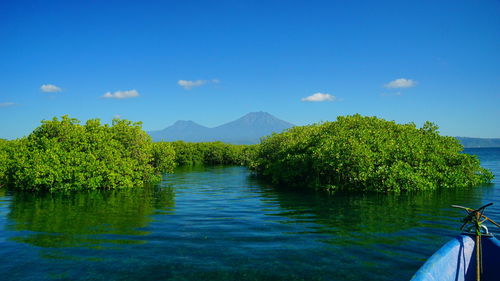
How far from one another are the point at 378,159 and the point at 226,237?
16.6 metres

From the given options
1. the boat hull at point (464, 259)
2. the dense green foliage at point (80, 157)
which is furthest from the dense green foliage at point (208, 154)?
the boat hull at point (464, 259)

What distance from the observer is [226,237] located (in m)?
13.4

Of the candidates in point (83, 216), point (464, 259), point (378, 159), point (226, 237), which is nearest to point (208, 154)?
point (378, 159)

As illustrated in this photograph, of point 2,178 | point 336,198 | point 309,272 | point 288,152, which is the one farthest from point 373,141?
point 2,178

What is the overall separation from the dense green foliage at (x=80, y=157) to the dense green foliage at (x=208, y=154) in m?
47.5

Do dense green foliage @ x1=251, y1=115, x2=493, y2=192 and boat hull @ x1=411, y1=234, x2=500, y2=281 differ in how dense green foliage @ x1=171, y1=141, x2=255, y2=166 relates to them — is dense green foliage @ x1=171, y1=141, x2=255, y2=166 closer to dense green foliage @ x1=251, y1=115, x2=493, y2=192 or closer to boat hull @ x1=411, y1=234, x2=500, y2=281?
dense green foliage @ x1=251, y1=115, x2=493, y2=192

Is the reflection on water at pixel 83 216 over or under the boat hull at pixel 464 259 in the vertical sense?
under

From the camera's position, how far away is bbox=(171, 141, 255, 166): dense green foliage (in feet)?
268

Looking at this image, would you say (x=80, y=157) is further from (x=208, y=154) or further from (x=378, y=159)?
(x=208, y=154)

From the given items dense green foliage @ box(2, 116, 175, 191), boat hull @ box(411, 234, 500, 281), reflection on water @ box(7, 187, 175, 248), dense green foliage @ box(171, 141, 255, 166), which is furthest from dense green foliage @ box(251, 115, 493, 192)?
dense green foliage @ box(171, 141, 255, 166)

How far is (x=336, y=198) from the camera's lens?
2352 cm

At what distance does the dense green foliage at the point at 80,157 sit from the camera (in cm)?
2678

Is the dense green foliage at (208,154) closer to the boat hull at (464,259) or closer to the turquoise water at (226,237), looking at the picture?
the turquoise water at (226,237)

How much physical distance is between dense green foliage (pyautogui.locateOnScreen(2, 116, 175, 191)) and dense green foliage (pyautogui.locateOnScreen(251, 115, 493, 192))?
50.1 feet
